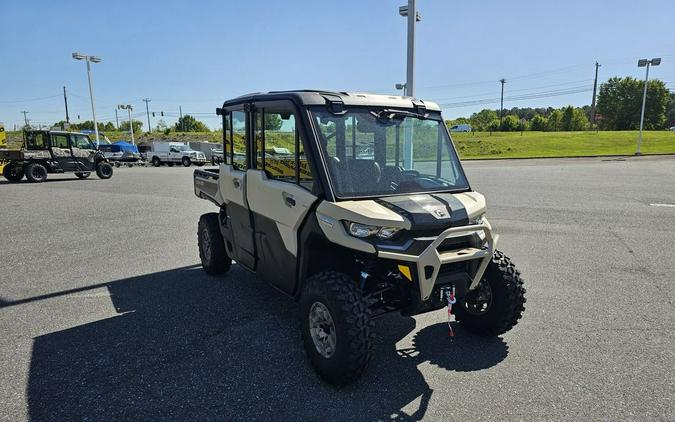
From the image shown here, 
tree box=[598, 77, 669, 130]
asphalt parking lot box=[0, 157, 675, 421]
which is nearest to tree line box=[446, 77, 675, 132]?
tree box=[598, 77, 669, 130]

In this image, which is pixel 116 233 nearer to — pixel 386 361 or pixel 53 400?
pixel 53 400

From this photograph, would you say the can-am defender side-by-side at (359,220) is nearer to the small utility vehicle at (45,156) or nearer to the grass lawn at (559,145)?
the small utility vehicle at (45,156)

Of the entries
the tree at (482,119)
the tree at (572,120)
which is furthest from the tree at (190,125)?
the tree at (572,120)

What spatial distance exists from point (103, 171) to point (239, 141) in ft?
65.9

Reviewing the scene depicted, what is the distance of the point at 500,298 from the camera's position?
371 centimetres

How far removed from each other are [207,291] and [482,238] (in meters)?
3.43

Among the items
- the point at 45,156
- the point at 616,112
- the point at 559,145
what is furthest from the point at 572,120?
the point at 45,156

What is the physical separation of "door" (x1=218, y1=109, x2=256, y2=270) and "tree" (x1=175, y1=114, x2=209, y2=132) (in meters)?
132

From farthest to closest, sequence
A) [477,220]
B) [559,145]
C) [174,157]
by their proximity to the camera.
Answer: [559,145]
[174,157]
[477,220]

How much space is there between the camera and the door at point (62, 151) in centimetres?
1970

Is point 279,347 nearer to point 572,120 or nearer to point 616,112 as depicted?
point 572,120

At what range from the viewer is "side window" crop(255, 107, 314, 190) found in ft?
11.6

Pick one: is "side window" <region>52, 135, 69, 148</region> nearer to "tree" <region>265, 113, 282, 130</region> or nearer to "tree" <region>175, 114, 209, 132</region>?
"tree" <region>265, 113, 282, 130</region>

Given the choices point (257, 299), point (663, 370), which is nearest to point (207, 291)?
point (257, 299)
